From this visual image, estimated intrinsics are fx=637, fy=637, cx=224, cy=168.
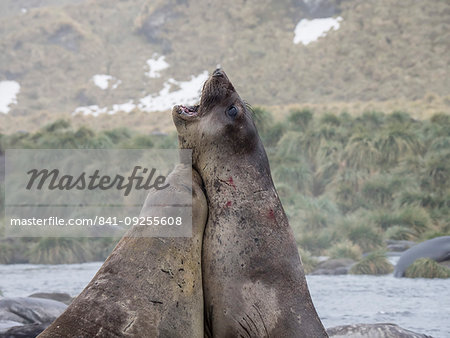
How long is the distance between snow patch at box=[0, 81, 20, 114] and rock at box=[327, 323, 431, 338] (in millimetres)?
69123

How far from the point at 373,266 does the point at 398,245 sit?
347 cm

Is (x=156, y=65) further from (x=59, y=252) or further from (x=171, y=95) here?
(x=59, y=252)

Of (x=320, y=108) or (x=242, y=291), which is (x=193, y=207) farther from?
(x=320, y=108)

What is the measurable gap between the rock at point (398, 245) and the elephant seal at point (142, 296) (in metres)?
14.1

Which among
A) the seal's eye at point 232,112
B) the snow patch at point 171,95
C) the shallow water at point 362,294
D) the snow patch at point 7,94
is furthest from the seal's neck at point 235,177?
the snow patch at point 7,94

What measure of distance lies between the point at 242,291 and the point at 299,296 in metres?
0.34

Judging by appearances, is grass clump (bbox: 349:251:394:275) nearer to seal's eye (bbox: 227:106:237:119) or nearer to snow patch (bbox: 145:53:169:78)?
seal's eye (bbox: 227:106:237:119)

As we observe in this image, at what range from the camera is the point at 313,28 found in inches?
2633

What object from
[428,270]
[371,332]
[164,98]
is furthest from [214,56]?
[371,332]

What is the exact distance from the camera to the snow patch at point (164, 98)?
66.8 metres

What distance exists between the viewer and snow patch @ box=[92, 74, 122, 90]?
2894 inches

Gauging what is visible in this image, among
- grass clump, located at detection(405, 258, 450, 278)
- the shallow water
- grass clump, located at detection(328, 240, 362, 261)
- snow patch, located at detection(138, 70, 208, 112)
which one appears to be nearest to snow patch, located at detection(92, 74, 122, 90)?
snow patch, located at detection(138, 70, 208, 112)

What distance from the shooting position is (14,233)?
66.9 feet

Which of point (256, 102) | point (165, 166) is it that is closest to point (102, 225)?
point (165, 166)
